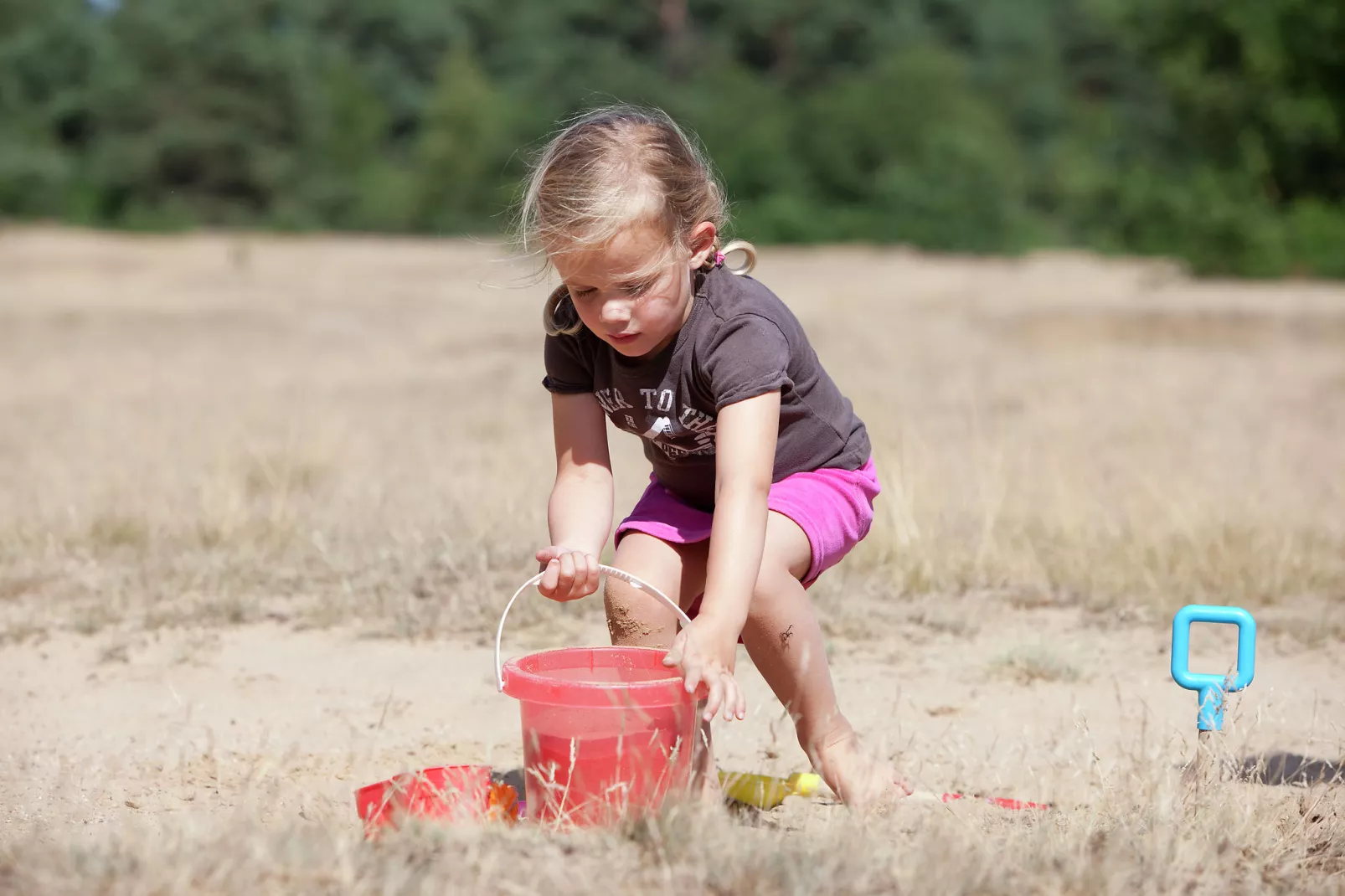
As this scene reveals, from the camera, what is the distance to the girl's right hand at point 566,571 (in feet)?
8.32

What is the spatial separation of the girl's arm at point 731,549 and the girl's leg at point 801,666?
96 millimetres

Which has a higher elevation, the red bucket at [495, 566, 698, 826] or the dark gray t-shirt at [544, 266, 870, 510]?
the dark gray t-shirt at [544, 266, 870, 510]

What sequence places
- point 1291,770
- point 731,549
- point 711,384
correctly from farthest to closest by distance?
1. point 1291,770
2. point 711,384
3. point 731,549

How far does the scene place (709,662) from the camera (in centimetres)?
233

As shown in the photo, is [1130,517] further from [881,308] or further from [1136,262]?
[1136,262]

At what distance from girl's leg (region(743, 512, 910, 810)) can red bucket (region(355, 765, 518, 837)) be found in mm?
569

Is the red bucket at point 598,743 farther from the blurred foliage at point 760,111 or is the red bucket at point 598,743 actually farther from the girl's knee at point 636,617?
the blurred foliage at point 760,111

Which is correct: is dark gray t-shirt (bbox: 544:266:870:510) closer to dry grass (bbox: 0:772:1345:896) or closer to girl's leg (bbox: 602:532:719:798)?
girl's leg (bbox: 602:532:719:798)

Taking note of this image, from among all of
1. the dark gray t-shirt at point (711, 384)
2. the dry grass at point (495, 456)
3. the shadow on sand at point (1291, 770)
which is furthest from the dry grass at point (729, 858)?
the dry grass at point (495, 456)

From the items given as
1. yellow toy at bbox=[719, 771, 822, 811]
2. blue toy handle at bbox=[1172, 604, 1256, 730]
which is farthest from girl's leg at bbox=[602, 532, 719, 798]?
blue toy handle at bbox=[1172, 604, 1256, 730]

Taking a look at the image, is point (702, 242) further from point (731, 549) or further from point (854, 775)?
point (854, 775)

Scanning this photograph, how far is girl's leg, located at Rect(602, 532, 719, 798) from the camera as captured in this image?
274 cm

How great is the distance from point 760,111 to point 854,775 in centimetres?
3859

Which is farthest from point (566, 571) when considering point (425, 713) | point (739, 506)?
point (425, 713)
